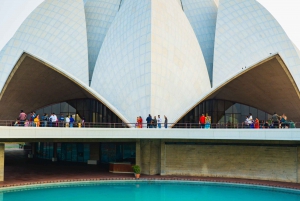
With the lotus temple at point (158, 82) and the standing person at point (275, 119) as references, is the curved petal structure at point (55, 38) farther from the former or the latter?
the standing person at point (275, 119)

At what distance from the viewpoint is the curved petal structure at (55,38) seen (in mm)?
25766

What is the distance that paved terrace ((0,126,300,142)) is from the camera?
16.4 meters

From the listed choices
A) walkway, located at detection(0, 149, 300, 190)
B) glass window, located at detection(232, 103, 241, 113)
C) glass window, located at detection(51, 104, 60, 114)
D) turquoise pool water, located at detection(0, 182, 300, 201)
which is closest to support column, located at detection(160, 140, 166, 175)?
walkway, located at detection(0, 149, 300, 190)

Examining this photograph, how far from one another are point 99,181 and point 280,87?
1382 cm

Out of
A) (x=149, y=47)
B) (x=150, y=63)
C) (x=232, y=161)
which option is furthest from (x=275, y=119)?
(x=149, y=47)

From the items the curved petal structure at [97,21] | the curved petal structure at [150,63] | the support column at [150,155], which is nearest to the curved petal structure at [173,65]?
the curved petal structure at [150,63]

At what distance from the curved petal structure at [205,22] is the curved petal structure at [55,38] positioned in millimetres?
8422

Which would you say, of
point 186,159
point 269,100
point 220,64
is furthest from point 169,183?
point 269,100

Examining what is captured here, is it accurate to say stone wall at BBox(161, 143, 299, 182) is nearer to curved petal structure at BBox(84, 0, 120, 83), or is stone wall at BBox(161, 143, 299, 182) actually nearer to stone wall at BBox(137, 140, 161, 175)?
stone wall at BBox(137, 140, 161, 175)

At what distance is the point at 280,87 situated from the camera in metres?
24.8

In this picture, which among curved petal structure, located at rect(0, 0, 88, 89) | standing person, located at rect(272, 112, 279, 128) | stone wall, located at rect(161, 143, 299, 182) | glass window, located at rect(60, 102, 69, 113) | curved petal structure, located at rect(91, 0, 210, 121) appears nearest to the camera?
stone wall, located at rect(161, 143, 299, 182)

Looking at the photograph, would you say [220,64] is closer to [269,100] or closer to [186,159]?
[269,100]

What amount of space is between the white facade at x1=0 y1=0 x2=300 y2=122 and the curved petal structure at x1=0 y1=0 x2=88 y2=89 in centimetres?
7

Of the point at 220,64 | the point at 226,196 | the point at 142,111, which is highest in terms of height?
the point at 220,64
